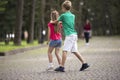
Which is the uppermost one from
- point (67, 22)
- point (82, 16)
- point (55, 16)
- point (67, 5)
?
point (67, 5)

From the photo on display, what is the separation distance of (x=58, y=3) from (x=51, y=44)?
32.0 meters

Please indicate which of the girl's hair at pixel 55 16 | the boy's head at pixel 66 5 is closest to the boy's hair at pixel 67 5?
the boy's head at pixel 66 5

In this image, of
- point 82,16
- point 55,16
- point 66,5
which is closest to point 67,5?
point 66,5

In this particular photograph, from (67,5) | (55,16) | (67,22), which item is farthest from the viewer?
(55,16)

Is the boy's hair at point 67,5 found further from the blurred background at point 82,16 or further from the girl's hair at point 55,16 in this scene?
the blurred background at point 82,16

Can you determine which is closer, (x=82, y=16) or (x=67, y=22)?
(x=67, y=22)

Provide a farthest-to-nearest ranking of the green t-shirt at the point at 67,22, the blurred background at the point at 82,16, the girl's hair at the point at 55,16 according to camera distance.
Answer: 1. the blurred background at the point at 82,16
2. the girl's hair at the point at 55,16
3. the green t-shirt at the point at 67,22

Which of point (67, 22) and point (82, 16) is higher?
point (67, 22)

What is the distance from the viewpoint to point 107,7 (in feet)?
364

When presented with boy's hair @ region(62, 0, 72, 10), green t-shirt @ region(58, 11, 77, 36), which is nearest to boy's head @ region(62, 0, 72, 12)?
boy's hair @ region(62, 0, 72, 10)

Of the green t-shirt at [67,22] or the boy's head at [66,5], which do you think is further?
the green t-shirt at [67,22]

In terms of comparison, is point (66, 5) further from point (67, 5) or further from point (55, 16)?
point (55, 16)

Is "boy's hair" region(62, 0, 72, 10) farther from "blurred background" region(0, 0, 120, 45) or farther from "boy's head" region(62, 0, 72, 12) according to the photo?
"blurred background" region(0, 0, 120, 45)

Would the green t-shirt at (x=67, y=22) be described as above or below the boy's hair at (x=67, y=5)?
below
